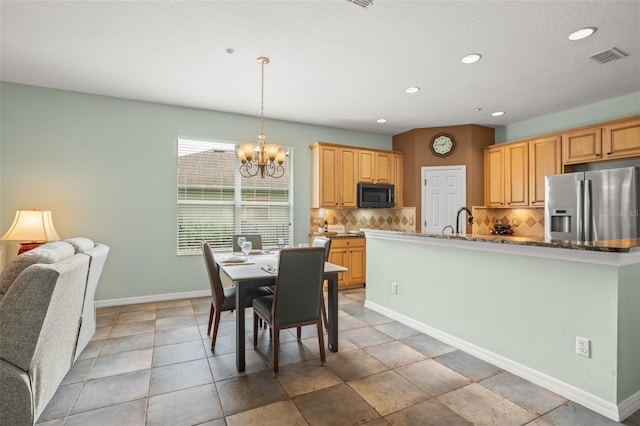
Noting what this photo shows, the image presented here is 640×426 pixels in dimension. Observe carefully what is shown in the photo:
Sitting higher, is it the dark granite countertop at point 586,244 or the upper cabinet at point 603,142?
the upper cabinet at point 603,142

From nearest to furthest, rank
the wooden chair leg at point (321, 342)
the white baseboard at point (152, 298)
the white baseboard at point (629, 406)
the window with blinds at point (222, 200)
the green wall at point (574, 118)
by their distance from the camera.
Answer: the white baseboard at point (629, 406), the wooden chair leg at point (321, 342), the green wall at point (574, 118), the white baseboard at point (152, 298), the window with blinds at point (222, 200)

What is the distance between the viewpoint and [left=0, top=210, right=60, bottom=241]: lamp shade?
3295 mm

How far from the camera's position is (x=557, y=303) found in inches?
87.0

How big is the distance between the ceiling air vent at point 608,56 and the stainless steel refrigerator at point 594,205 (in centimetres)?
128

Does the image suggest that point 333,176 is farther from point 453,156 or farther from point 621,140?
point 621,140

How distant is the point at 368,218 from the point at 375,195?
1.85 ft

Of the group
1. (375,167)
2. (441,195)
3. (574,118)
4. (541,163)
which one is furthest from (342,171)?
(574,118)

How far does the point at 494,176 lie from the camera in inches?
210

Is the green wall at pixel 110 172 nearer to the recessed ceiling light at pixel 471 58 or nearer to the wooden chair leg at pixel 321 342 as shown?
the wooden chair leg at pixel 321 342

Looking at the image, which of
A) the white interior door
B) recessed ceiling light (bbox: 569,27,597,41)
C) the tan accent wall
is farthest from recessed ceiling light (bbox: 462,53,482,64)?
the white interior door

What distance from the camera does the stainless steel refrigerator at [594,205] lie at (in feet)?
11.6

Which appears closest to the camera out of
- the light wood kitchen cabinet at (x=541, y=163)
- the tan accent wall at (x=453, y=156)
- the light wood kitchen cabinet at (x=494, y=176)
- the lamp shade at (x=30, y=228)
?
the lamp shade at (x=30, y=228)

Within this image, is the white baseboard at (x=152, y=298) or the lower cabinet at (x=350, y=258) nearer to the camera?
the white baseboard at (x=152, y=298)

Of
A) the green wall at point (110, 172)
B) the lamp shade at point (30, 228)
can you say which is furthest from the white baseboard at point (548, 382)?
the lamp shade at point (30, 228)
